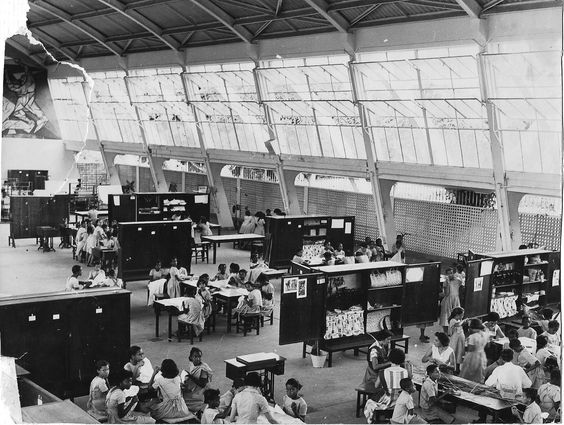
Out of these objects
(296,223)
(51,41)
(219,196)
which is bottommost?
(296,223)

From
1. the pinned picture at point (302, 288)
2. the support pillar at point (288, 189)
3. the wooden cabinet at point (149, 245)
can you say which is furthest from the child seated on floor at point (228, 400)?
the support pillar at point (288, 189)

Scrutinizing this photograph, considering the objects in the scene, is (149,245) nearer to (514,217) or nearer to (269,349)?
(269,349)

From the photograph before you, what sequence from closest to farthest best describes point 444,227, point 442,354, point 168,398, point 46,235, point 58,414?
point 58,414
point 168,398
point 442,354
point 444,227
point 46,235

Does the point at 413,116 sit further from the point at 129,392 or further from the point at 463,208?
the point at 129,392

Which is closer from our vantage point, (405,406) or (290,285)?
(405,406)

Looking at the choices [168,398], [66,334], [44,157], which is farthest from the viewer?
[44,157]

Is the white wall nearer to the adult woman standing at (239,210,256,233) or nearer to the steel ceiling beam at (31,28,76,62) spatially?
the steel ceiling beam at (31,28,76,62)

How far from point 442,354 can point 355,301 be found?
116 inches

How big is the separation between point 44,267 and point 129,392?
1480 centimetres

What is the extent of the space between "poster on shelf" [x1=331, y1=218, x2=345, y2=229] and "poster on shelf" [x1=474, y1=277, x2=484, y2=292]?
8.49m

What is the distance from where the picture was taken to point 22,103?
150 feet

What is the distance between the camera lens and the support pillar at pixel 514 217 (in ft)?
71.6

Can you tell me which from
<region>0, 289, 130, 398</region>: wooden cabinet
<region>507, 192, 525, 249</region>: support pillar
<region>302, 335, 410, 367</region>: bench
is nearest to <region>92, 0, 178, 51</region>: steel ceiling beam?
<region>507, 192, 525, 249</region>: support pillar

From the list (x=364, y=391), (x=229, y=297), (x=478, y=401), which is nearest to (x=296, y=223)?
(x=229, y=297)
